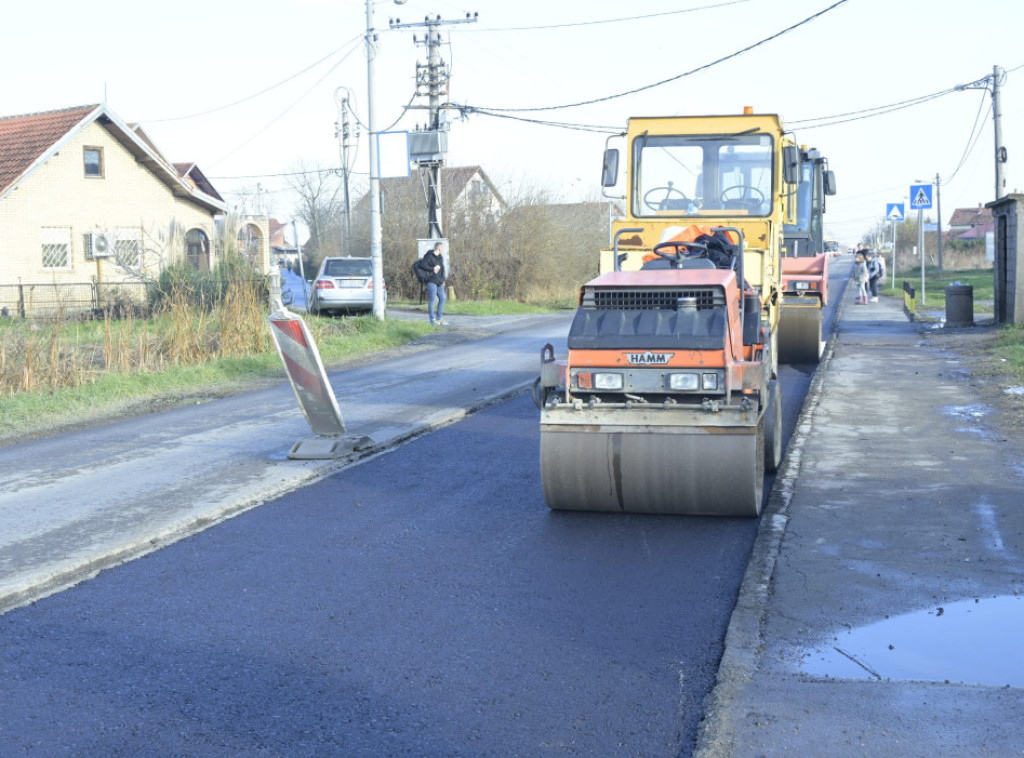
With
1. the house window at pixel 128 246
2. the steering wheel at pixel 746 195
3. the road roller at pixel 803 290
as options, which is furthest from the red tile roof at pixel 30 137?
the steering wheel at pixel 746 195

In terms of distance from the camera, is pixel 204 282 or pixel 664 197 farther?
pixel 204 282

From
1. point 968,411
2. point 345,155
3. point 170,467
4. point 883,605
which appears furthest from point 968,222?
point 883,605

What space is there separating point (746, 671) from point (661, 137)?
7.76m

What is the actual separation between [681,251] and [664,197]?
9.17ft

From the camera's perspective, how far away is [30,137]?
3158 centimetres

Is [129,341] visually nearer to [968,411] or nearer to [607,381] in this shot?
[607,381]

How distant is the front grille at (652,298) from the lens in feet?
24.0

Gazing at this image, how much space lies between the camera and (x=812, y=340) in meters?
17.2

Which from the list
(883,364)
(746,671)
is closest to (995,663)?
(746,671)

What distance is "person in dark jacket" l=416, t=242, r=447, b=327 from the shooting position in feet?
79.3


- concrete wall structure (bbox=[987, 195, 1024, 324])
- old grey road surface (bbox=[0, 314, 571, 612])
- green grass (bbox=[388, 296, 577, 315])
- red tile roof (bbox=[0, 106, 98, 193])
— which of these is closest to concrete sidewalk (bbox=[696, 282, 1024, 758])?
old grey road surface (bbox=[0, 314, 571, 612])

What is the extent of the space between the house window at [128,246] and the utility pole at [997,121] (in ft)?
81.1

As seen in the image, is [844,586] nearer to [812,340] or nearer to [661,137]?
[661,137]

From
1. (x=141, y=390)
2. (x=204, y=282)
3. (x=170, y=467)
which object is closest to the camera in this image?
(x=170, y=467)
